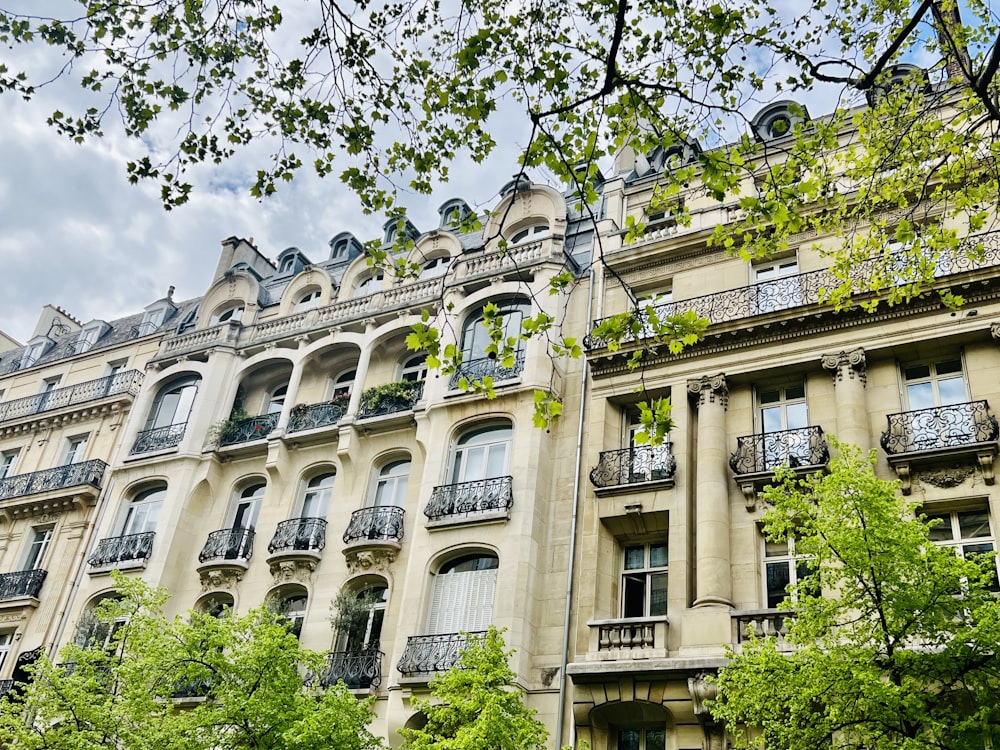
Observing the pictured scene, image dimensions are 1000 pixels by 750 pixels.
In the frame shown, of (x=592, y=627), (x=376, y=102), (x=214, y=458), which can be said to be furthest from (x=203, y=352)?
(x=376, y=102)

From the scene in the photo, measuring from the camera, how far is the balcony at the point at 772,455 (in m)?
17.6

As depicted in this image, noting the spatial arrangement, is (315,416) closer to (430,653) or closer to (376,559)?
(376,559)

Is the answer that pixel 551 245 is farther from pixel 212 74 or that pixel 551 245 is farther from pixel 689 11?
pixel 212 74

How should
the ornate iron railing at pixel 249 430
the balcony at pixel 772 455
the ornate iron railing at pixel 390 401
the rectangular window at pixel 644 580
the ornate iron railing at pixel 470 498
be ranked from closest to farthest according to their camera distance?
the balcony at pixel 772 455 < the rectangular window at pixel 644 580 < the ornate iron railing at pixel 470 498 < the ornate iron railing at pixel 390 401 < the ornate iron railing at pixel 249 430

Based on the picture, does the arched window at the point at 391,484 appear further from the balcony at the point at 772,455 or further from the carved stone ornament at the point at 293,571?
the balcony at the point at 772,455

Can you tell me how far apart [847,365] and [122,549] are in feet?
63.4

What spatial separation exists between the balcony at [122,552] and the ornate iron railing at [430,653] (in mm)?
9449

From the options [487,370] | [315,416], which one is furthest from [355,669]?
[315,416]

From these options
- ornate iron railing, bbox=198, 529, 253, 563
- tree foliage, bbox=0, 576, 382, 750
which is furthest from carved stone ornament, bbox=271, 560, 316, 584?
tree foliage, bbox=0, 576, 382, 750

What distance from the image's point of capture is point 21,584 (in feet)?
90.4

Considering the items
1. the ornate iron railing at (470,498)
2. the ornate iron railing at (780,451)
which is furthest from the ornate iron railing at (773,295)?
the ornate iron railing at (470,498)

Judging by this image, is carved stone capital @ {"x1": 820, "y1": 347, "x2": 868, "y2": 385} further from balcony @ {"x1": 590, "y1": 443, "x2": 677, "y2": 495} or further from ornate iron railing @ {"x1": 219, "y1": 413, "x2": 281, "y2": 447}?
ornate iron railing @ {"x1": 219, "y1": 413, "x2": 281, "y2": 447}

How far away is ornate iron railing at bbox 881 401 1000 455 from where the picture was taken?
53.6ft

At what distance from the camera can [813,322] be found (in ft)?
61.9
